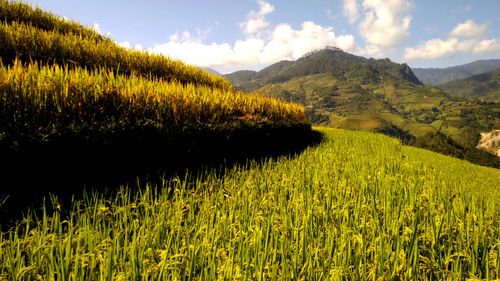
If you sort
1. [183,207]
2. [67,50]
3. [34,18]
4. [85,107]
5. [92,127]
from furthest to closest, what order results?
[34,18] → [67,50] → [85,107] → [92,127] → [183,207]

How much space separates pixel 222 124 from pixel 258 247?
4.72m

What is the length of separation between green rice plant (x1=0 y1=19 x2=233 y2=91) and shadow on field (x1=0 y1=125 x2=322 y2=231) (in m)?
4.04

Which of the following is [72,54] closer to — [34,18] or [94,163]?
[34,18]

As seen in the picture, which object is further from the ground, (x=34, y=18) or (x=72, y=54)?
(x=34, y=18)

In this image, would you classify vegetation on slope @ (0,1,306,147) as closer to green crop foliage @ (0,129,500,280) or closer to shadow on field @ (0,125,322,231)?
shadow on field @ (0,125,322,231)

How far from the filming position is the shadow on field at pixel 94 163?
3.40 metres

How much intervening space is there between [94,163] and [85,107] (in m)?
1.22

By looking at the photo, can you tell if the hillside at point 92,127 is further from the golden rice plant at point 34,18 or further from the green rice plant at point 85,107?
the golden rice plant at point 34,18

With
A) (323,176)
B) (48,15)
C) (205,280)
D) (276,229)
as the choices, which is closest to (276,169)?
(323,176)

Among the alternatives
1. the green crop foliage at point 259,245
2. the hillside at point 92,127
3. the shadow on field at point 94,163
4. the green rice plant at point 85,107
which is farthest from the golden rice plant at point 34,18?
the green crop foliage at point 259,245

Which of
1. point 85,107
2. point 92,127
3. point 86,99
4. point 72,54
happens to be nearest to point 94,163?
point 92,127

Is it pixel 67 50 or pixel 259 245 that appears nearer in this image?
pixel 259 245

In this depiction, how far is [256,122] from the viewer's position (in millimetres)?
8242

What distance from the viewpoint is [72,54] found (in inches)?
347
